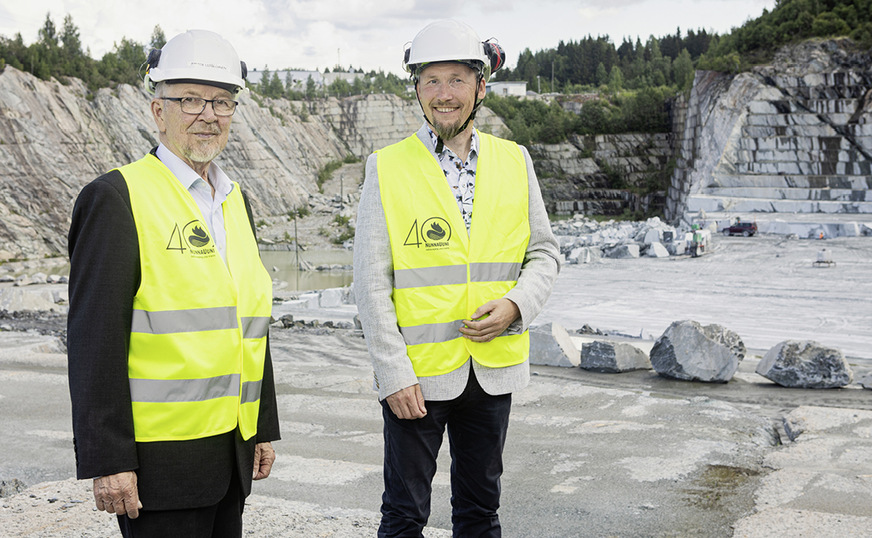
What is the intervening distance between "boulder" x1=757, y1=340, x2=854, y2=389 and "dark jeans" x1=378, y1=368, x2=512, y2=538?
219 inches

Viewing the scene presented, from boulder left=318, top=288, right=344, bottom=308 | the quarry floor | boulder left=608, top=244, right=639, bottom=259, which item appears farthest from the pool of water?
the quarry floor

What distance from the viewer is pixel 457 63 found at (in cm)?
282

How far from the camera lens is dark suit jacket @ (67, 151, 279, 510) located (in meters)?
1.92

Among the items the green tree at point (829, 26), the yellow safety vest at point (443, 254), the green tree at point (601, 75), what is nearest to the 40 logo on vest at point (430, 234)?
the yellow safety vest at point (443, 254)

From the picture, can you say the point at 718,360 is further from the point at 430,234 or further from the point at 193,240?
the point at 193,240

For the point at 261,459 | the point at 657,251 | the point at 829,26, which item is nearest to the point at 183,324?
the point at 261,459

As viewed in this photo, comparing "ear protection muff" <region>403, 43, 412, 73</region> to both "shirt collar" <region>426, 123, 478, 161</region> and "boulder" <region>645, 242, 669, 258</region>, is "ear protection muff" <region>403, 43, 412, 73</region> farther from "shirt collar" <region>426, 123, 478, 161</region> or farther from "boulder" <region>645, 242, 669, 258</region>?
"boulder" <region>645, 242, 669, 258</region>

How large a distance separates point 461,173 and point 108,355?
5.00 ft

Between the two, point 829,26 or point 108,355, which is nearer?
point 108,355

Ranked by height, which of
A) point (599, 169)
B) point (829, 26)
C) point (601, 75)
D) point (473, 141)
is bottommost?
point (473, 141)

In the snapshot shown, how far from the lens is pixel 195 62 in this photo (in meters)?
2.24

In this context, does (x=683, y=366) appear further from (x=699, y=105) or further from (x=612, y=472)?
(x=699, y=105)

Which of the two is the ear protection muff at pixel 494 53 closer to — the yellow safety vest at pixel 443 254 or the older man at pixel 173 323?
the yellow safety vest at pixel 443 254

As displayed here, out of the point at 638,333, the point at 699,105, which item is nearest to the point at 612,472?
the point at 638,333
